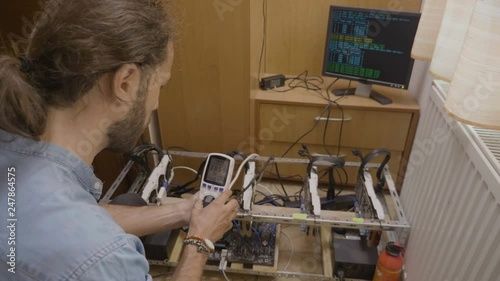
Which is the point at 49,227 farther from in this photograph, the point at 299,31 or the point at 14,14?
the point at 299,31

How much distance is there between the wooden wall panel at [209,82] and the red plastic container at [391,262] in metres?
0.94

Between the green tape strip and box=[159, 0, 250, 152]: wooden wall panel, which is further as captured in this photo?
box=[159, 0, 250, 152]: wooden wall panel

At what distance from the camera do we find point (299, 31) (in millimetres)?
2119

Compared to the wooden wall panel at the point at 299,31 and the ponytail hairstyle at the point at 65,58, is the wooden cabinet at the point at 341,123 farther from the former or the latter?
the ponytail hairstyle at the point at 65,58

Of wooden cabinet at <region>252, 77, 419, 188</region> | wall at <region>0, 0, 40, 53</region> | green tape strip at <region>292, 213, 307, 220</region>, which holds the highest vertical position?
wall at <region>0, 0, 40, 53</region>

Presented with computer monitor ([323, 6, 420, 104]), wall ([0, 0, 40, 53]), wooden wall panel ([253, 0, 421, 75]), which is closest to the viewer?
wall ([0, 0, 40, 53])

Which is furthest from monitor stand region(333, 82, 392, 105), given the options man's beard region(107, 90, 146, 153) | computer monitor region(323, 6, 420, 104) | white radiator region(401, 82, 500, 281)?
man's beard region(107, 90, 146, 153)

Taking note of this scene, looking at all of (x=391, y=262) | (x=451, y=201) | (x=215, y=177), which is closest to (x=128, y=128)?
(x=215, y=177)

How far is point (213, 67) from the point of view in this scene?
1.74 meters

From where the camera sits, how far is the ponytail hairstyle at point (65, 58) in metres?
0.64

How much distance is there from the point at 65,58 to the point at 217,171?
0.77 metres

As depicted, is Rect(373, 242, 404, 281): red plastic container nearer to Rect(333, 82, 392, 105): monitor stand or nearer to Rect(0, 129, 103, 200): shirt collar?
Rect(333, 82, 392, 105): monitor stand

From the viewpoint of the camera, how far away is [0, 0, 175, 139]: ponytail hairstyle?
0.64m

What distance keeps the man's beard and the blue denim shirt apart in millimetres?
158
